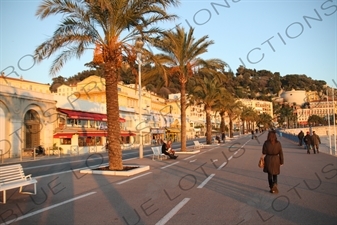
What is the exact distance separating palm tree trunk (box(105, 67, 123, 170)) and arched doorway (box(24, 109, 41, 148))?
2107 centimetres

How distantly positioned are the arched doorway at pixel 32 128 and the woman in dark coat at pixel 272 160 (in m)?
28.6

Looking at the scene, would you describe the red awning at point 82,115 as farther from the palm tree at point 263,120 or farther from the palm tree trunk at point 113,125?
the palm tree at point 263,120

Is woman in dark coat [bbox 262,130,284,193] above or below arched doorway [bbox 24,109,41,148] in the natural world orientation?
below

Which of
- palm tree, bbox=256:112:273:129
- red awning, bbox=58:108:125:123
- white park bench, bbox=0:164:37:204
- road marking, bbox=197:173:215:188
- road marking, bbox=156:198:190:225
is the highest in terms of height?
palm tree, bbox=256:112:273:129

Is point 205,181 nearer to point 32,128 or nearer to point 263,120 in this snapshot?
point 32,128

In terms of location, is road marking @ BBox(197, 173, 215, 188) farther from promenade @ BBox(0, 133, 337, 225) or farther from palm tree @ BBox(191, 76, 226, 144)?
palm tree @ BBox(191, 76, 226, 144)

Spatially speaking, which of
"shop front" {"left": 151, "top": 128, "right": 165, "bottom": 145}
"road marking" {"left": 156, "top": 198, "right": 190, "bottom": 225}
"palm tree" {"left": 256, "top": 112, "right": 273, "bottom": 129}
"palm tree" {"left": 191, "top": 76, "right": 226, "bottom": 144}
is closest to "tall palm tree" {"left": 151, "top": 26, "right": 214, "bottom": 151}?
"palm tree" {"left": 191, "top": 76, "right": 226, "bottom": 144}

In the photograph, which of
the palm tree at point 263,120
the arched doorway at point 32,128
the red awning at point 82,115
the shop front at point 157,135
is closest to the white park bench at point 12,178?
the arched doorway at point 32,128

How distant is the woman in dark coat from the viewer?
950cm

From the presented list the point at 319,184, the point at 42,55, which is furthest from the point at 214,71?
the point at 319,184

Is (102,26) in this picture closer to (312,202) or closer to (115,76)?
(115,76)

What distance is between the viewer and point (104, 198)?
9164 mm

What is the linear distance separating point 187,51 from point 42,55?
14086mm

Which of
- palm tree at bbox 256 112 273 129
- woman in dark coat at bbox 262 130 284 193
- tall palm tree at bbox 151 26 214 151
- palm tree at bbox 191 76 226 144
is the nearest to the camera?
woman in dark coat at bbox 262 130 284 193
